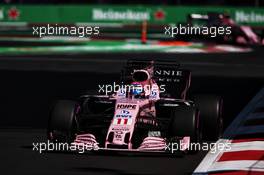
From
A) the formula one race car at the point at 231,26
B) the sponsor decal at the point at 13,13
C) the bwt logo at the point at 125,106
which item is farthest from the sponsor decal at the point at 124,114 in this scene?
the sponsor decal at the point at 13,13

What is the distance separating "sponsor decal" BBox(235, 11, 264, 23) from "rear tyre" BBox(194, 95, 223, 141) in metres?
30.8

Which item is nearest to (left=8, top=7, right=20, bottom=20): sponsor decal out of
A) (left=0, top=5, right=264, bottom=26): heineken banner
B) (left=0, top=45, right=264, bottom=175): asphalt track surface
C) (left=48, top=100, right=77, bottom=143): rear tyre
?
(left=0, top=5, right=264, bottom=26): heineken banner

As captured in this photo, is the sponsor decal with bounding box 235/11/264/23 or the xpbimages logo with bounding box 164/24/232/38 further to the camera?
the sponsor decal with bounding box 235/11/264/23

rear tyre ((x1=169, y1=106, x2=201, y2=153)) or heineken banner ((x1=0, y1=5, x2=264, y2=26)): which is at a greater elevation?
rear tyre ((x1=169, y1=106, x2=201, y2=153))

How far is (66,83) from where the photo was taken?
71.0 ft

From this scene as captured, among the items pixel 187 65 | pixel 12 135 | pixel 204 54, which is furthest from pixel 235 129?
pixel 204 54

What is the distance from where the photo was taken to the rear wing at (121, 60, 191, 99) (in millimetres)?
14031

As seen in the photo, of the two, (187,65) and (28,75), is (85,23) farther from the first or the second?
(28,75)

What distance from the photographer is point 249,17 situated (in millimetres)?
43719

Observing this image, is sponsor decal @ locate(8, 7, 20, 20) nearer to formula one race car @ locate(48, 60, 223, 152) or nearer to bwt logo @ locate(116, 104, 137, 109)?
formula one race car @ locate(48, 60, 223, 152)

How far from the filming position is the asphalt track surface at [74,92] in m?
11.1

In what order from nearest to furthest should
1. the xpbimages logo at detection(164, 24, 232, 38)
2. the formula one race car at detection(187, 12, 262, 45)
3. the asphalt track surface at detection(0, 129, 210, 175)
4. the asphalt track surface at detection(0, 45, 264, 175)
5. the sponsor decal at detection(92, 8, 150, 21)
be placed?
the asphalt track surface at detection(0, 129, 210, 175), the asphalt track surface at detection(0, 45, 264, 175), the xpbimages logo at detection(164, 24, 232, 38), the formula one race car at detection(187, 12, 262, 45), the sponsor decal at detection(92, 8, 150, 21)

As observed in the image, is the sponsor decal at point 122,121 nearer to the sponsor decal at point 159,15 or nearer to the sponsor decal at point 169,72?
the sponsor decal at point 169,72

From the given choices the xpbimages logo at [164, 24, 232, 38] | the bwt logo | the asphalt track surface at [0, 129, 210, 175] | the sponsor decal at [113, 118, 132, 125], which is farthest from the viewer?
the xpbimages logo at [164, 24, 232, 38]
